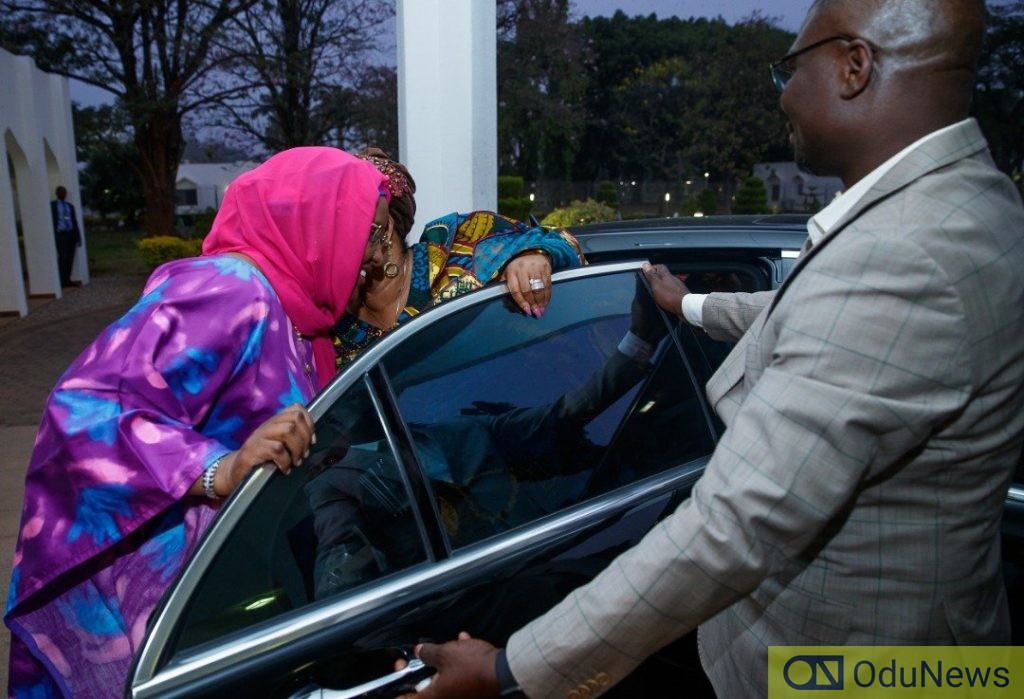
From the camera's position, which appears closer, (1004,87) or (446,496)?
(446,496)

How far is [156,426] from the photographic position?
1673 mm

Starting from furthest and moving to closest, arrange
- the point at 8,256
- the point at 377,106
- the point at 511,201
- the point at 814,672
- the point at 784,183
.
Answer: the point at 784,183
the point at 377,106
the point at 511,201
the point at 8,256
the point at 814,672

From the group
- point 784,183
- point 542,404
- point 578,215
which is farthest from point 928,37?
point 784,183

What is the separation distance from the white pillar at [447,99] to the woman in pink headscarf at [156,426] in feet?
9.52

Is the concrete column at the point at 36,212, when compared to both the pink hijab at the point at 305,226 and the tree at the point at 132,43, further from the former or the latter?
the pink hijab at the point at 305,226

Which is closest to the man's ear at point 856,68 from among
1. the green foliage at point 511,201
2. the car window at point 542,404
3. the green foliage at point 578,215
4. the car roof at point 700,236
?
the car window at point 542,404

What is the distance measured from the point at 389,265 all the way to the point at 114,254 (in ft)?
78.4

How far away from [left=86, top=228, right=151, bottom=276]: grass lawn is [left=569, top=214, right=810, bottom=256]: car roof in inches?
650

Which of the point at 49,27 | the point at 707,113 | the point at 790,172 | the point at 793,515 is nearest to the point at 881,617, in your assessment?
the point at 793,515

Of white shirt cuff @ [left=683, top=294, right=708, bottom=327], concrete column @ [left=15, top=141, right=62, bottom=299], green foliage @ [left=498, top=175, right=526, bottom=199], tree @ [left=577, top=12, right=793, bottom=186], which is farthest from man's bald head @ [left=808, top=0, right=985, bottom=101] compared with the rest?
tree @ [left=577, top=12, right=793, bottom=186]

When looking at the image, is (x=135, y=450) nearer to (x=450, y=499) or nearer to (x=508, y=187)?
(x=450, y=499)

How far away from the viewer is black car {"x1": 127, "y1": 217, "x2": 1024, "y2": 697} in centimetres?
146

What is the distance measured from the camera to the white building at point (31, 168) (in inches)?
454

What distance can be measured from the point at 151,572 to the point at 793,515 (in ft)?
4.29
